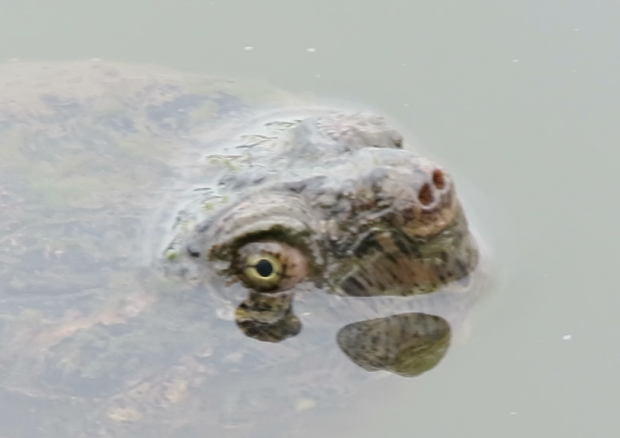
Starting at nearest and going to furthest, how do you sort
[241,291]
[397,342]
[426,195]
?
1. [426,195]
2. [241,291]
3. [397,342]

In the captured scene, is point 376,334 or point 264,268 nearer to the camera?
point 264,268

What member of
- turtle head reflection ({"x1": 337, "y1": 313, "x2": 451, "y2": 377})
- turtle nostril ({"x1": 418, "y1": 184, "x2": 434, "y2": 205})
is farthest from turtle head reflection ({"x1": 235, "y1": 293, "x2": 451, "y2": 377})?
turtle nostril ({"x1": 418, "y1": 184, "x2": 434, "y2": 205})

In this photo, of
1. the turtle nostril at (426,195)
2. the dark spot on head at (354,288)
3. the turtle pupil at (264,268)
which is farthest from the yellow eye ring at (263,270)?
the turtle nostril at (426,195)

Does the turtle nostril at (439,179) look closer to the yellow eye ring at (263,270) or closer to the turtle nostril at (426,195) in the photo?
the turtle nostril at (426,195)

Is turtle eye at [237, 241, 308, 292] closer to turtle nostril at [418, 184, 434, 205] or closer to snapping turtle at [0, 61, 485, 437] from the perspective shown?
snapping turtle at [0, 61, 485, 437]

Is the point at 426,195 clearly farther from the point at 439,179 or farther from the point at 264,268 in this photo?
the point at 264,268

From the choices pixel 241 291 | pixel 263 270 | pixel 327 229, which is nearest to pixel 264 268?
pixel 263 270

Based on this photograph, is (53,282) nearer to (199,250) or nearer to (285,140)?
(199,250)
